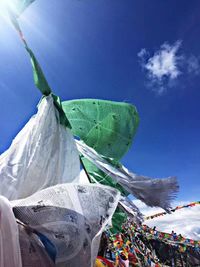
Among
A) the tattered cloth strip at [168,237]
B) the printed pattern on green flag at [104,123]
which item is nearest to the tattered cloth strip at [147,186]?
the printed pattern on green flag at [104,123]

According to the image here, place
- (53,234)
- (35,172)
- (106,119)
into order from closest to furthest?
(53,234)
(35,172)
(106,119)

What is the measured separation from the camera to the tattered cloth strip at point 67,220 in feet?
3.25

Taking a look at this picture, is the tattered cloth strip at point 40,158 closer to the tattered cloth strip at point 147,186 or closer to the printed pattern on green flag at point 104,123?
the tattered cloth strip at point 147,186

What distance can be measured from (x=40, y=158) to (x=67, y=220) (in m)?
1.72

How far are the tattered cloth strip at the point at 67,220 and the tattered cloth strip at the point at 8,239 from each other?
0.19 ft

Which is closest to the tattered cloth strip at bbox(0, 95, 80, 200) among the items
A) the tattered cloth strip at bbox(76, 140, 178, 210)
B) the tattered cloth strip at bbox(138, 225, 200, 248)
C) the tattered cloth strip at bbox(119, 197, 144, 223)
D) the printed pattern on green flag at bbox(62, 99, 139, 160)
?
A: the tattered cloth strip at bbox(76, 140, 178, 210)

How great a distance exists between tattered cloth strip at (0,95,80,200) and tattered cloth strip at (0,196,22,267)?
1.39 meters

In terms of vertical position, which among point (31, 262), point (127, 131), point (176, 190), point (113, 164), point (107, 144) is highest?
point (127, 131)

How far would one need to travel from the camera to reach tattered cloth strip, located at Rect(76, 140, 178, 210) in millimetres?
2561

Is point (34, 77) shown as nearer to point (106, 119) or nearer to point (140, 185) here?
point (106, 119)

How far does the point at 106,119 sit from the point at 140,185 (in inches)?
Result: 58.0

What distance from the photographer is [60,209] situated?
1.07 meters

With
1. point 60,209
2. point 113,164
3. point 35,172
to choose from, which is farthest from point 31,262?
point 113,164

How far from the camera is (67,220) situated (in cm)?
106
